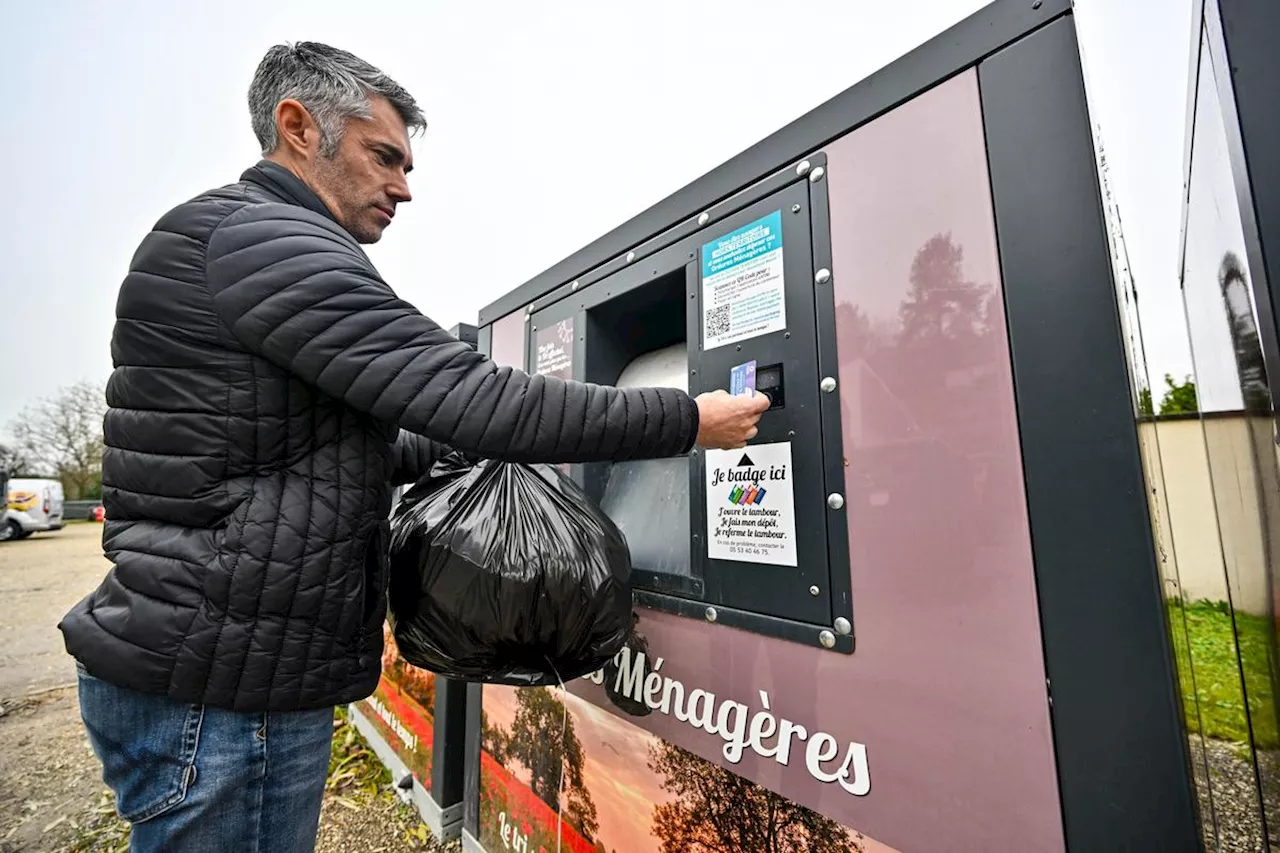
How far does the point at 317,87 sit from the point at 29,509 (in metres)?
23.1

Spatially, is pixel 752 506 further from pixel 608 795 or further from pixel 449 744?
pixel 449 744

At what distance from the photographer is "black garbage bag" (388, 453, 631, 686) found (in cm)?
117

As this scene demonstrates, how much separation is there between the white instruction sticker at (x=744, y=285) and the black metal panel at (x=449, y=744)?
1915mm

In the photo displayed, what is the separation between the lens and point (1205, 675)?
152 inches

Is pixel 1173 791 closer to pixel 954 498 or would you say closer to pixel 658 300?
pixel 954 498

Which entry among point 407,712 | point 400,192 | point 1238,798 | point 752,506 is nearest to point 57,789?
point 407,712

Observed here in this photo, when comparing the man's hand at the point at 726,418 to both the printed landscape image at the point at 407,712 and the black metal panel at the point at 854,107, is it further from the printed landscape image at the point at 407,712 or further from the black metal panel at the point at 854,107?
the printed landscape image at the point at 407,712

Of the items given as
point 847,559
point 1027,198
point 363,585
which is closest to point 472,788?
point 363,585

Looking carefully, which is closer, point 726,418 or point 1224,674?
point 726,418

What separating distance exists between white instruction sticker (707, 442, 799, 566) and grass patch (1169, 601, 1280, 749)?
59cm

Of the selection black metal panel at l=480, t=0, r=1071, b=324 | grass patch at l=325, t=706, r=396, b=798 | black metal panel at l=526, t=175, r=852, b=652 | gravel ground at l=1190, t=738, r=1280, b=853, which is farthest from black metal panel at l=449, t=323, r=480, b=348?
gravel ground at l=1190, t=738, r=1280, b=853

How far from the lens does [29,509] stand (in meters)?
Result: 16.9

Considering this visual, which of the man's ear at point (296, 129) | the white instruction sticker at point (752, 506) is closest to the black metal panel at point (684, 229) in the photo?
the white instruction sticker at point (752, 506)

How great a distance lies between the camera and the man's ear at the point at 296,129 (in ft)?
3.78
